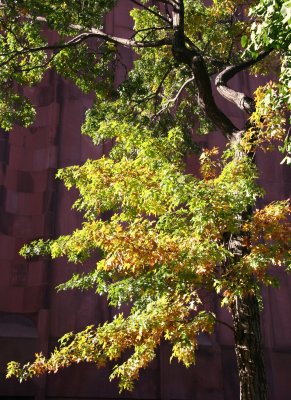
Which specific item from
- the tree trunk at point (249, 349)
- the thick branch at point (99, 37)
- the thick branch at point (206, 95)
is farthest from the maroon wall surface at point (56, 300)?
the tree trunk at point (249, 349)

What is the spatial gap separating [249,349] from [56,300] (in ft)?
33.1

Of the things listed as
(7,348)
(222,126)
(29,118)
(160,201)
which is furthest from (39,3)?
(7,348)

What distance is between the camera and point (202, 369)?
53.1 ft

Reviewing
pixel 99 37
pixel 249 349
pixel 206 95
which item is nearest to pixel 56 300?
pixel 99 37

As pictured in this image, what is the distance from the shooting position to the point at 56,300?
1622cm

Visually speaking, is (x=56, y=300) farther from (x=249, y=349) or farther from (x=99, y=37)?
(x=249, y=349)

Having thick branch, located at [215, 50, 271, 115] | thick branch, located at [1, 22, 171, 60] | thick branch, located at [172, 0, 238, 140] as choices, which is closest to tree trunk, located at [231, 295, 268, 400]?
thick branch, located at [172, 0, 238, 140]

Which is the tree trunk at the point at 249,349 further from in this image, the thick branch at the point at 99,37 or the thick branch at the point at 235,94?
the thick branch at the point at 99,37

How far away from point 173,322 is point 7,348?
10.4m

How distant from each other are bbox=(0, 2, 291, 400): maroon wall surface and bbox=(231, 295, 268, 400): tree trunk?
9.18 meters

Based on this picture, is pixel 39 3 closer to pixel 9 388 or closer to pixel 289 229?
pixel 289 229

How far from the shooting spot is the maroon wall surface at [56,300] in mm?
15414

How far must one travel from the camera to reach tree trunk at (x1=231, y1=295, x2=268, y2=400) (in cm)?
696

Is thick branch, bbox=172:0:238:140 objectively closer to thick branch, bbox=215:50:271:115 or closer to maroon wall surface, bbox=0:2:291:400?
thick branch, bbox=215:50:271:115
